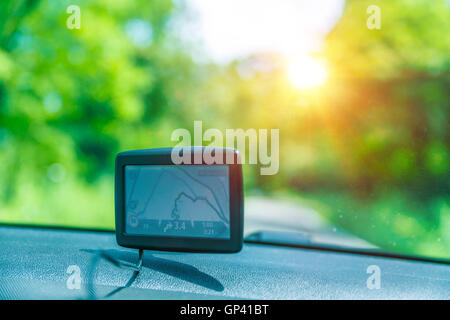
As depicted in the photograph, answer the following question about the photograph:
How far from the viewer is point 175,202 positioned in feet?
6.52

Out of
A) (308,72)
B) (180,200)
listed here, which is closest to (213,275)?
(180,200)

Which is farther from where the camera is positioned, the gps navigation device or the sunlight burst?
the sunlight burst

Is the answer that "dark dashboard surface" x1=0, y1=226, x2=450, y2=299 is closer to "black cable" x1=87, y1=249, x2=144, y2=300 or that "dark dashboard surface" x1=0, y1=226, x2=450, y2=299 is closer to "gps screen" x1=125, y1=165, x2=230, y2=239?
"black cable" x1=87, y1=249, x2=144, y2=300

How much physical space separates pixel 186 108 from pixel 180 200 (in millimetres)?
15604

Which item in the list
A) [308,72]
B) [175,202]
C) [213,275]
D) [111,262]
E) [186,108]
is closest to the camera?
[111,262]

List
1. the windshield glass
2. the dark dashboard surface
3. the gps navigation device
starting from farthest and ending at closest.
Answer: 1. the windshield glass
2. the dark dashboard surface
3. the gps navigation device

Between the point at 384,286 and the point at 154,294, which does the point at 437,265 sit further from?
the point at 154,294

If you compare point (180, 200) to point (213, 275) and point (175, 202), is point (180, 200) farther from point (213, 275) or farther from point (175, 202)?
point (213, 275)

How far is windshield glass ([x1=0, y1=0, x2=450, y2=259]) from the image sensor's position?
31.3ft

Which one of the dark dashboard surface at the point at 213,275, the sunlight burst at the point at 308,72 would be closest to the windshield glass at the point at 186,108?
the sunlight burst at the point at 308,72

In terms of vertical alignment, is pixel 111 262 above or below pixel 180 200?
below

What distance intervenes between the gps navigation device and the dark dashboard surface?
0.91 feet

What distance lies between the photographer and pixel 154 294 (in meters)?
2.01

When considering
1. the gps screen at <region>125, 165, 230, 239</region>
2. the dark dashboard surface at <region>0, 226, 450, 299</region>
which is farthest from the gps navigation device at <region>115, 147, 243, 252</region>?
the dark dashboard surface at <region>0, 226, 450, 299</region>
